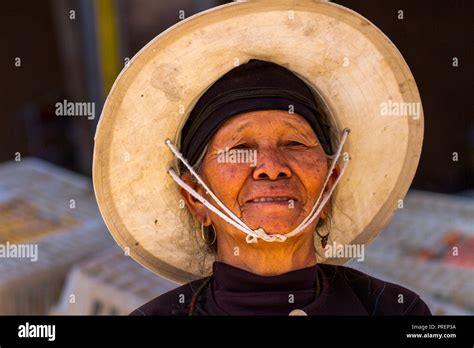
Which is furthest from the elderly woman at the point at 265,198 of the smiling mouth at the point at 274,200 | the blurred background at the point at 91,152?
the blurred background at the point at 91,152

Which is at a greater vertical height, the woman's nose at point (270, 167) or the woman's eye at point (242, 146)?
the woman's eye at point (242, 146)

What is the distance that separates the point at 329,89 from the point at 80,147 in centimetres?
360

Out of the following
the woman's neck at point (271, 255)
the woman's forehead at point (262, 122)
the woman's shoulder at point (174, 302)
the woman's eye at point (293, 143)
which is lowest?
the woman's shoulder at point (174, 302)

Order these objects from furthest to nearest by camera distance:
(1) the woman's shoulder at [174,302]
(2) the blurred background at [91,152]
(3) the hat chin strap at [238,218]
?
(2) the blurred background at [91,152]
(1) the woman's shoulder at [174,302]
(3) the hat chin strap at [238,218]

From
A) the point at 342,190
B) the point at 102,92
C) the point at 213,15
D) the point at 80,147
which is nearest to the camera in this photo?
the point at 213,15

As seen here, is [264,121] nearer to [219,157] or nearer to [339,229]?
[219,157]

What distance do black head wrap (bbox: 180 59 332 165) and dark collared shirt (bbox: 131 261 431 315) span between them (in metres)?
0.30

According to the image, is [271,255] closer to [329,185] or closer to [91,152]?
[329,185]

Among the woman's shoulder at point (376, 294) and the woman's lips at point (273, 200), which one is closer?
the woman's lips at point (273, 200)

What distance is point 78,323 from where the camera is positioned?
2.21 metres

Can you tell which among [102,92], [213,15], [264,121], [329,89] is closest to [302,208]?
[264,121]

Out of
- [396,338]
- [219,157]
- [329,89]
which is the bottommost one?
[396,338]

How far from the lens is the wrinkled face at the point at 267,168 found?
1.81m

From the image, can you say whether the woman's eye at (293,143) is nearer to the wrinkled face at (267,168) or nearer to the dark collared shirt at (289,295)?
the wrinkled face at (267,168)
